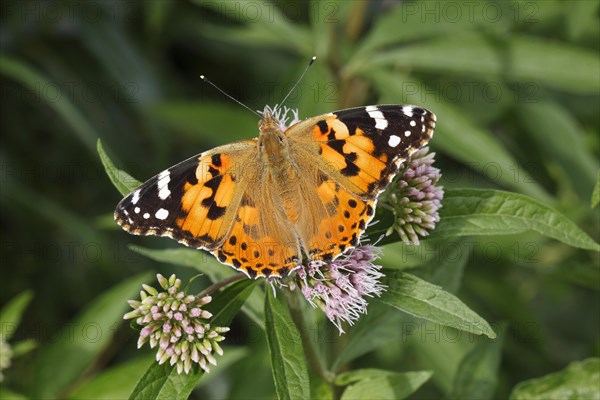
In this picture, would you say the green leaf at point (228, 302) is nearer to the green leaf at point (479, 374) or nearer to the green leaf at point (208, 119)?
the green leaf at point (479, 374)

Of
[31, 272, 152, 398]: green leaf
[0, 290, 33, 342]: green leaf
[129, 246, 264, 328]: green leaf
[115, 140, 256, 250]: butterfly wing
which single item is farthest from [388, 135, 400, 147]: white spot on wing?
[0, 290, 33, 342]: green leaf

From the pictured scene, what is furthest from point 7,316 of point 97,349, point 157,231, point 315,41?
point 315,41

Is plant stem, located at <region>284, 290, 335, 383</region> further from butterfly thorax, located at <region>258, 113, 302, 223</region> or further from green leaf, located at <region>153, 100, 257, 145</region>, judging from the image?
green leaf, located at <region>153, 100, 257, 145</region>

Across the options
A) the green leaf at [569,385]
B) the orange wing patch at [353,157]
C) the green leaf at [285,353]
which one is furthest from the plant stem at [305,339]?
the green leaf at [569,385]

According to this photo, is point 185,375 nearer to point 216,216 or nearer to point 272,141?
point 216,216

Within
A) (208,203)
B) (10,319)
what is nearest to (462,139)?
(208,203)

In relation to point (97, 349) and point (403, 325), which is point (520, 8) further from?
point (97, 349)

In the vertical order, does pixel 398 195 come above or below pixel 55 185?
above
